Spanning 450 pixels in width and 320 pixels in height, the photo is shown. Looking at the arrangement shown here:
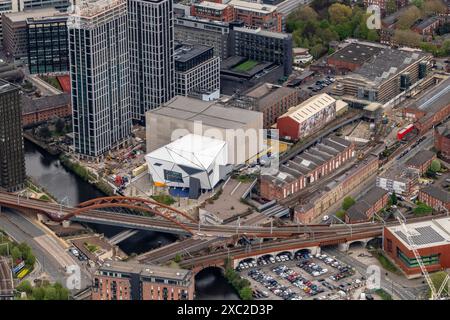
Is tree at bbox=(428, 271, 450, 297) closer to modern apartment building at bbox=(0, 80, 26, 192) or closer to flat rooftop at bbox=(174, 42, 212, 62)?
modern apartment building at bbox=(0, 80, 26, 192)

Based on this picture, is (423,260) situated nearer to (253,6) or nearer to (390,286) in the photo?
(390,286)

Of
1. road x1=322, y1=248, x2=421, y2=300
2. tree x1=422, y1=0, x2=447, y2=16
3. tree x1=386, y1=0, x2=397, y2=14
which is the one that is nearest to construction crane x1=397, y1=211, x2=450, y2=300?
road x1=322, y1=248, x2=421, y2=300

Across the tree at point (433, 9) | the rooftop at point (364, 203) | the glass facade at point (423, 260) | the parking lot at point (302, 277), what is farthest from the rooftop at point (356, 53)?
the glass facade at point (423, 260)

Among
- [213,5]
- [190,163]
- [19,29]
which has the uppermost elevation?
[213,5]


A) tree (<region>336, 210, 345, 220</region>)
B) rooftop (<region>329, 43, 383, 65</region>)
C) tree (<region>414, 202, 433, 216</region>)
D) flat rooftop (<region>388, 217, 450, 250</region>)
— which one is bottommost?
tree (<region>336, 210, 345, 220</region>)

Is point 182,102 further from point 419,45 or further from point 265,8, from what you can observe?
point 419,45

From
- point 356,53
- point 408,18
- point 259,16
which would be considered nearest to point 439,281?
point 356,53
